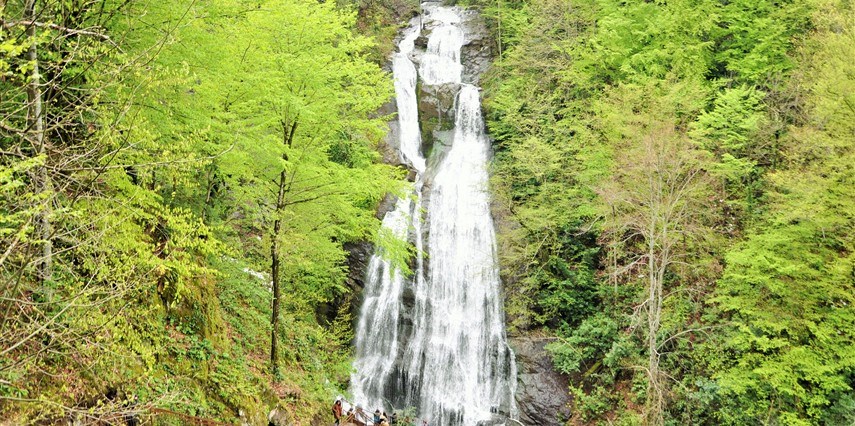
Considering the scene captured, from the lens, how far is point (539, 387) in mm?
18078

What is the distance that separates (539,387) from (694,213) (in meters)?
7.95

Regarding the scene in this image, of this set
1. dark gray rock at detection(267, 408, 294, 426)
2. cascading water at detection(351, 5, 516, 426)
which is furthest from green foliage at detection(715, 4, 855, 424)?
dark gray rock at detection(267, 408, 294, 426)

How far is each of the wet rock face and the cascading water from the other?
41 centimetres

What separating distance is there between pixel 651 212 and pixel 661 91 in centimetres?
586

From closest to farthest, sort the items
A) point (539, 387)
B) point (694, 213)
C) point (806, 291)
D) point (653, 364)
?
point (806, 291), point (653, 364), point (694, 213), point (539, 387)

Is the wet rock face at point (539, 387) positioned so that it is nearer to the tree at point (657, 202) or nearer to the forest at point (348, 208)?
the forest at point (348, 208)

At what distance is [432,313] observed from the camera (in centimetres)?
2103

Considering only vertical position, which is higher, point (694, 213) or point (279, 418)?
point (694, 213)

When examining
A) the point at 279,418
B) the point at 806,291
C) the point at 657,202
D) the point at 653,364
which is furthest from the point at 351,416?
the point at 806,291

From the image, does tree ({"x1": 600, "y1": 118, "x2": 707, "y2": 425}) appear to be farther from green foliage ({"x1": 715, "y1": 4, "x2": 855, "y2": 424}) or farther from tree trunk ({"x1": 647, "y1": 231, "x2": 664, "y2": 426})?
green foliage ({"x1": 715, "y1": 4, "x2": 855, "y2": 424})

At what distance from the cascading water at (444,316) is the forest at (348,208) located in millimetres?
1030

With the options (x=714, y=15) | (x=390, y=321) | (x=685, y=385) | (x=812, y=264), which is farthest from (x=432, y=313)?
(x=714, y=15)

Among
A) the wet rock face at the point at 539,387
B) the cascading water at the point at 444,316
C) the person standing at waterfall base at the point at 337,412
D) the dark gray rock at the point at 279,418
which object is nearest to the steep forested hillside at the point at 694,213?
the wet rock face at the point at 539,387

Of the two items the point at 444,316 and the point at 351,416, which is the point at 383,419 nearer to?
the point at 351,416
